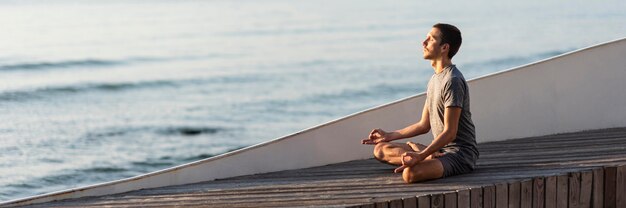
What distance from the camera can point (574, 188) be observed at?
478 centimetres

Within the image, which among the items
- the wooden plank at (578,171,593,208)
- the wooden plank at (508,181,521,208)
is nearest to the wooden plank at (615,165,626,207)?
the wooden plank at (578,171,593,208)

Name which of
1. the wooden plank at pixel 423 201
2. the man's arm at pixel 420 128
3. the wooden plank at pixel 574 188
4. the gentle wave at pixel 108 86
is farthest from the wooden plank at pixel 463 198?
the gentle wave at pixel 108 86

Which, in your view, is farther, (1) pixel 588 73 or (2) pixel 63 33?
(2) pixel 63 33

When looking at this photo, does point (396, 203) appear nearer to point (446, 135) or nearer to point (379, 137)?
point (446, 135)

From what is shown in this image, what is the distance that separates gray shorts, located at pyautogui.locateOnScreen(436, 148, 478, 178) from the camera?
4.79 meters

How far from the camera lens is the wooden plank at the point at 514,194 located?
457 centimetres

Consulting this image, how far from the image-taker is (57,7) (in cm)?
3684

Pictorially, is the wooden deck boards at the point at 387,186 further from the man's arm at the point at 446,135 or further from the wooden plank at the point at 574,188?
the man's arm at the point at 446,135

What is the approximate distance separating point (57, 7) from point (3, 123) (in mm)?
17604

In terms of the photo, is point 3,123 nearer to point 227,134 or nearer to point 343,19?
point 227,134

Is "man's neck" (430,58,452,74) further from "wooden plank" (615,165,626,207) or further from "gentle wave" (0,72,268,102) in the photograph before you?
"gentle wave" (0,72,268,102)

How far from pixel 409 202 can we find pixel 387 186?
385 millimetres

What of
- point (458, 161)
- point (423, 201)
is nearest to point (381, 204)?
point (423, 201)

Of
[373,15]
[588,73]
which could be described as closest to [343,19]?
[373,15]
